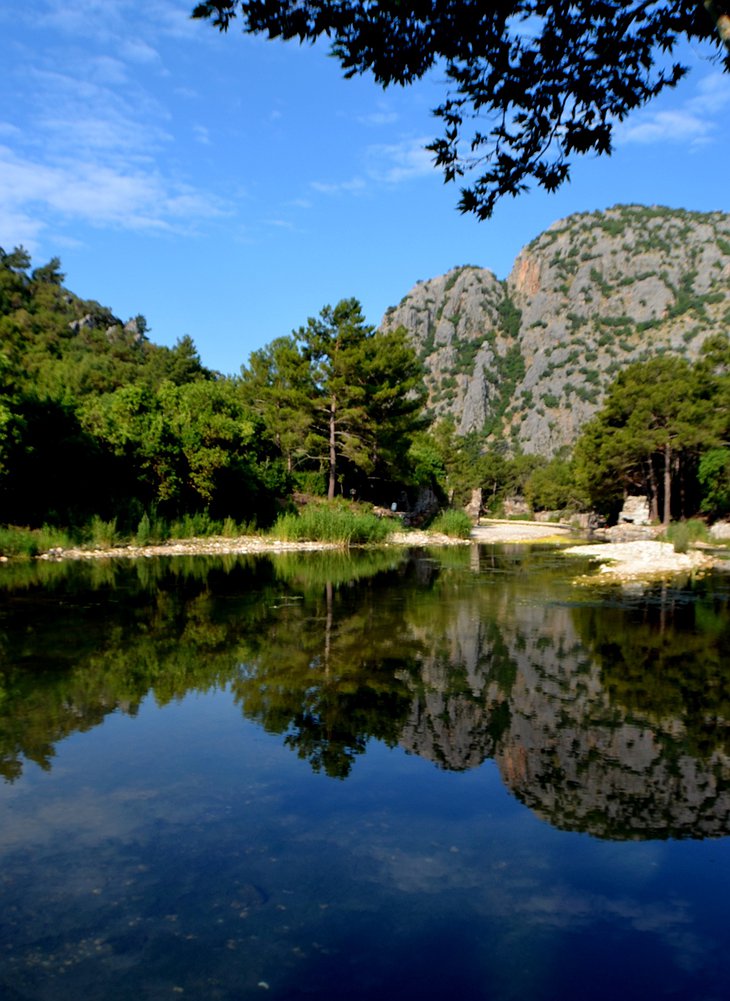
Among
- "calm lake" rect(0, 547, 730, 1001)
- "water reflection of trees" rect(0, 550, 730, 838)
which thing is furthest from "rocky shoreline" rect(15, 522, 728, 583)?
"calm lake" rect(0, 547, 730, 1001)

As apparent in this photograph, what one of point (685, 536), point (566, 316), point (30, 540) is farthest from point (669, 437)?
point (566, 316)

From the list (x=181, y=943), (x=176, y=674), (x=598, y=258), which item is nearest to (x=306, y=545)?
(x=176, y=674)

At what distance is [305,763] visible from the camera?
546cm

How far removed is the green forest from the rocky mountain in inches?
3017

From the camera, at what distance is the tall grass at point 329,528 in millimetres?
30734

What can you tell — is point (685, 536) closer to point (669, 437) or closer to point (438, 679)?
point (669, 437)

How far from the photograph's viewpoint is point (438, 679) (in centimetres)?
800

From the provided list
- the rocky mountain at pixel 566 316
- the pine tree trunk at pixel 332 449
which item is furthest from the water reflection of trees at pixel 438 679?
the rocky mountain at pixel 566 316

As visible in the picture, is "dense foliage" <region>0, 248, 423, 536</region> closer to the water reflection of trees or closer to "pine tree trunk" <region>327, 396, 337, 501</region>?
"pine tree trunk" <region>327, 396, 337, 501</region>

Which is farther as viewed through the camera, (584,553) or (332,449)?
(332,449)

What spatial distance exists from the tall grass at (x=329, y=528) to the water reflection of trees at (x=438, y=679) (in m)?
15.4

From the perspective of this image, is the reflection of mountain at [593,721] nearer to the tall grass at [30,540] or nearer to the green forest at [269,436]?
the tall grass at [30,540]

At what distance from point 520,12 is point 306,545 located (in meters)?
25.7

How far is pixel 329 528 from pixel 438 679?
23.8m
